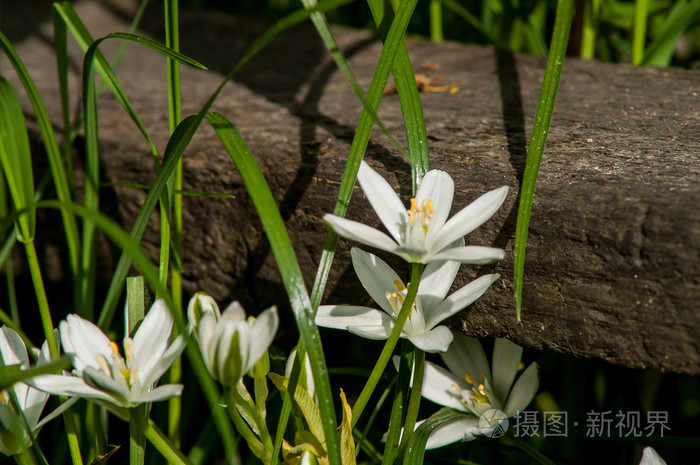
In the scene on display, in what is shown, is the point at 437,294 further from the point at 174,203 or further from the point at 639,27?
the point at 639,27

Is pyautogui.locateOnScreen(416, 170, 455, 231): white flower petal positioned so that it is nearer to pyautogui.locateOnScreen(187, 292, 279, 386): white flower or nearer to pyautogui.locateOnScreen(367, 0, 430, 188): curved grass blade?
pyautogui.locateOnScreen(367, 0, 430, 188): curved grass blade

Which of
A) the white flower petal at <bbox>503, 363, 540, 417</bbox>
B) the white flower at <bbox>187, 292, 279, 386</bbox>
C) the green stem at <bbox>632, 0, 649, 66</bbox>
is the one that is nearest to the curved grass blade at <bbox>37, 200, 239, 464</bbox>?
the white flower at <bbox>187, 292, 279, 386</bbox>

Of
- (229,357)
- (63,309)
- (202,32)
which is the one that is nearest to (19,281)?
(63,309)

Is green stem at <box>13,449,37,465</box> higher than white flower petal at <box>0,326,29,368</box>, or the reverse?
white flower petal at <box>0,326,29,368</box>

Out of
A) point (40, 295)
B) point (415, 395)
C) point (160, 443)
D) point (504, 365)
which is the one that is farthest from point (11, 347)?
point (504, 365)

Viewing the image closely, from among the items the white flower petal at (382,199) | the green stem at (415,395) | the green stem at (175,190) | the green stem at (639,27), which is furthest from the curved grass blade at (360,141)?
the green stem at (639,27)

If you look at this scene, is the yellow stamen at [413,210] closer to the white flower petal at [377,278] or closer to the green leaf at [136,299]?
the white flower petal at [377,278]
